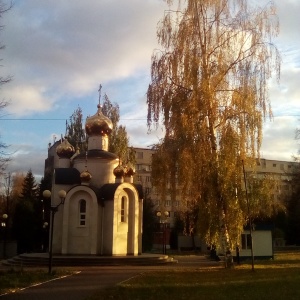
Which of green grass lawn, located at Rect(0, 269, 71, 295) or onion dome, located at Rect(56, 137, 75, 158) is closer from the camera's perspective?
green grass lawn, located at Rect(0, 269, 71, 295)

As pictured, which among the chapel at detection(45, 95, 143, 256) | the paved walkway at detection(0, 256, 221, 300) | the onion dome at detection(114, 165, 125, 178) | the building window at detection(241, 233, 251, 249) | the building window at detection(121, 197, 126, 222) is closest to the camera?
the paved walkway at detection(0, 256, 221, 300)

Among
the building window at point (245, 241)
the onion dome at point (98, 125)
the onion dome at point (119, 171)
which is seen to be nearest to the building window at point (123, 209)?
the onion dome at point (119, 171)

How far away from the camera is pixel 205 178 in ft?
75.8

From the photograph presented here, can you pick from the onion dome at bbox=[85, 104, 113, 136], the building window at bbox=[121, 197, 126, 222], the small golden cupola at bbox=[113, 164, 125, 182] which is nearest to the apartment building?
the onion dome at bbox=[85, 104, 113, 136]

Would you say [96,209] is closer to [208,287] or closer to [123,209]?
[123,209]

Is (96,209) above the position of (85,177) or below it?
below

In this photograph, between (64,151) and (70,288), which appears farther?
(64,151)

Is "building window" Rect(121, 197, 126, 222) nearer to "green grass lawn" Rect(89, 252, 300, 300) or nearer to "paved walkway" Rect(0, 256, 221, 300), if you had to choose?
"paved walkway" Rect(0, 256, 221, 300)

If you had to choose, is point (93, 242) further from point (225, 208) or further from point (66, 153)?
point (225, 208)

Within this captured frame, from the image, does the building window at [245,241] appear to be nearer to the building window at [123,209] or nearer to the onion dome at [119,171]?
the building window at [123,209]

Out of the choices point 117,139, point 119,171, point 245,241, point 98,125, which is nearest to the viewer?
point 119,171

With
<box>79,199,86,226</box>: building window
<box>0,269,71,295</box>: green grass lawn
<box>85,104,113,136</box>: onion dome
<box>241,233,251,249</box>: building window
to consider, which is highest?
<box>85,104,113,136</box>: onion dome

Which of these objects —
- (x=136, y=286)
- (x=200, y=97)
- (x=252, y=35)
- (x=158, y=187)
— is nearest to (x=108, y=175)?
(x=158, y=187)

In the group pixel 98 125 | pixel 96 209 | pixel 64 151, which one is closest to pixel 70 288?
pixel 96 209
